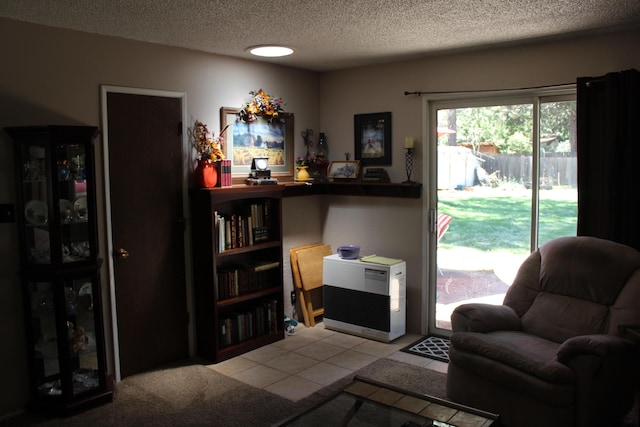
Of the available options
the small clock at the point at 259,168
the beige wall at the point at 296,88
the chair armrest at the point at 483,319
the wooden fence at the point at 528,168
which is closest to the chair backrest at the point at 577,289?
the chair armrest at the point at 483,319

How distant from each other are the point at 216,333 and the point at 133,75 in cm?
200

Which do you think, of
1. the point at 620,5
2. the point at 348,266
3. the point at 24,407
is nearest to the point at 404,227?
the point at 348,266

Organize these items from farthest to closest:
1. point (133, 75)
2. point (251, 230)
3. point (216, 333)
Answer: point (251, 230), point (216, 333), point (133, 75)

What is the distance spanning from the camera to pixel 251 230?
172 inches

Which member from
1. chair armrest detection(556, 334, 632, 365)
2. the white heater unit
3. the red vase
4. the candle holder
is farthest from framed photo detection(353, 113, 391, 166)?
chair armrest detection(556, 334, 632, 365)

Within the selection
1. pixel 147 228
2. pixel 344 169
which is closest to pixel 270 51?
pixel 344 169

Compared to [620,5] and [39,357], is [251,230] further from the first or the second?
[620,5]

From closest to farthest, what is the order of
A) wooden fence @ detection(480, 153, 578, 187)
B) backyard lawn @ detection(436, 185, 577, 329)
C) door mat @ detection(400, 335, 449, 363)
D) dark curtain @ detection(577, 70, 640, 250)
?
dark curtain @ detection(577, 70, 640, 250)
wooden fence @ detection(480, 153, 578, 187)
backyard lawn @ detection(436, 185, 577, 329)
door mat @ detection(400, 335, 449, 363)

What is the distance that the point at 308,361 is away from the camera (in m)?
4.09

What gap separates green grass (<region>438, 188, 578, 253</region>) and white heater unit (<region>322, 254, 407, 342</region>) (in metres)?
0.60

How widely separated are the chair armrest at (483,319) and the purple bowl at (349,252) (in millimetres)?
1459

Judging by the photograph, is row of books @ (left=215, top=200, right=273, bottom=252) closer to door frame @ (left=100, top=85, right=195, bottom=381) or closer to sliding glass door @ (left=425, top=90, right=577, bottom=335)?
door frame @ (left=100, top=85, right=195, bottom=381)

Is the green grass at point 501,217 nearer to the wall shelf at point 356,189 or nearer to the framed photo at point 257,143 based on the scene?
the wall shelf at point 356,189

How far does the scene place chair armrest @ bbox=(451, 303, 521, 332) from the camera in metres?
3.32
